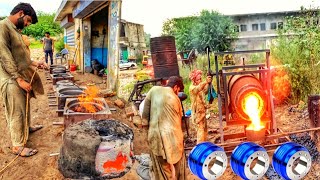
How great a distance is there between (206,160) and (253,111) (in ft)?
5.60

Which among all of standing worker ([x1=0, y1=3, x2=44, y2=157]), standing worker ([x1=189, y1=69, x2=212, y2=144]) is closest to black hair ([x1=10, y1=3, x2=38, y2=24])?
standing worker ([x1=0, y1=3, x2=44, y2=157])

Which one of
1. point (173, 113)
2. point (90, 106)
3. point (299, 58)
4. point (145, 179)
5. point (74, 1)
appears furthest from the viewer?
point (74, 1)

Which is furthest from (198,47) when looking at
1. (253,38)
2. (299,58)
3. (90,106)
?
(90,106)

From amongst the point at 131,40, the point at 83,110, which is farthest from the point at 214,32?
the point at 83,110

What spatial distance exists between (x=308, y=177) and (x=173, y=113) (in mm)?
2603

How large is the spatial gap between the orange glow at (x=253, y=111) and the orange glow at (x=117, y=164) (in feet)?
7.41

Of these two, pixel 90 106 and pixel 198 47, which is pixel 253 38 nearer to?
pixel 198 47

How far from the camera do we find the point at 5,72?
6703 mm

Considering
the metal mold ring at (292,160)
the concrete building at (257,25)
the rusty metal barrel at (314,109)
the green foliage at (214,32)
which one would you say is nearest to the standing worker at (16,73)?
the metal mold ring at (292,160)

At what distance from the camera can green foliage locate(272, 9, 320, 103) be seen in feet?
31.2

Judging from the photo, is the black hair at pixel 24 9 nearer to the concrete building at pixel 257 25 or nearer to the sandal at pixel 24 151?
the sandal at pixel 24 151

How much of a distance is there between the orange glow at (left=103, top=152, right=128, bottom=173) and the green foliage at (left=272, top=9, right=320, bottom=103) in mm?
5733

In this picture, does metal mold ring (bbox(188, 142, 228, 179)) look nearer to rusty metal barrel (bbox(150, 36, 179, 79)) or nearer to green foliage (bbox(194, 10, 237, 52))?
rusty metal barrel (bbox(150, 36, 179, 79))

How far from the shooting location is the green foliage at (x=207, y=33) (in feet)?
104
